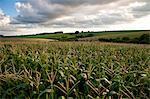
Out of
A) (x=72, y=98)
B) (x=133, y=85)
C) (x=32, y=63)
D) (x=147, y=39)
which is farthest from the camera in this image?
(x=147, y=39)

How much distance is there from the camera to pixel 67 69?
344 inches

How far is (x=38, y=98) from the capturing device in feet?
21.1

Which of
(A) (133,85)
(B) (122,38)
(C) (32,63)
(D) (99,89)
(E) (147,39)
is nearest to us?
(D) (99,89)

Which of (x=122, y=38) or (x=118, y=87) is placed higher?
(x=118, y=87)

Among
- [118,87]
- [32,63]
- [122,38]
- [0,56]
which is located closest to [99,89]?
[118,87]

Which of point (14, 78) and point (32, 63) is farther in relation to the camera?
point (32, 63)

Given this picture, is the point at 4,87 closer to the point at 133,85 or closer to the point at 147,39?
the point at 133,85

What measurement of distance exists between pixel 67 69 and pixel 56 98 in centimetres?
209

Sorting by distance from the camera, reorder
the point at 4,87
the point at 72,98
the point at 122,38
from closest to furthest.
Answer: the point at 72,98
the point at 4,87
the point at 122,38

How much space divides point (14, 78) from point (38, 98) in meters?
1.56

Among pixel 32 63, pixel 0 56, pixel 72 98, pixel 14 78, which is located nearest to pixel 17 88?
pixel 14 78

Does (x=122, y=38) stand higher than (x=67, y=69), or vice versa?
(x=67, y=69)

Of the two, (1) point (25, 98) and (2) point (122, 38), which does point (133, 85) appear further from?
(2) point (122, 38)

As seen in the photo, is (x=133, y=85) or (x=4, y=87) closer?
(x=133, y=85)
